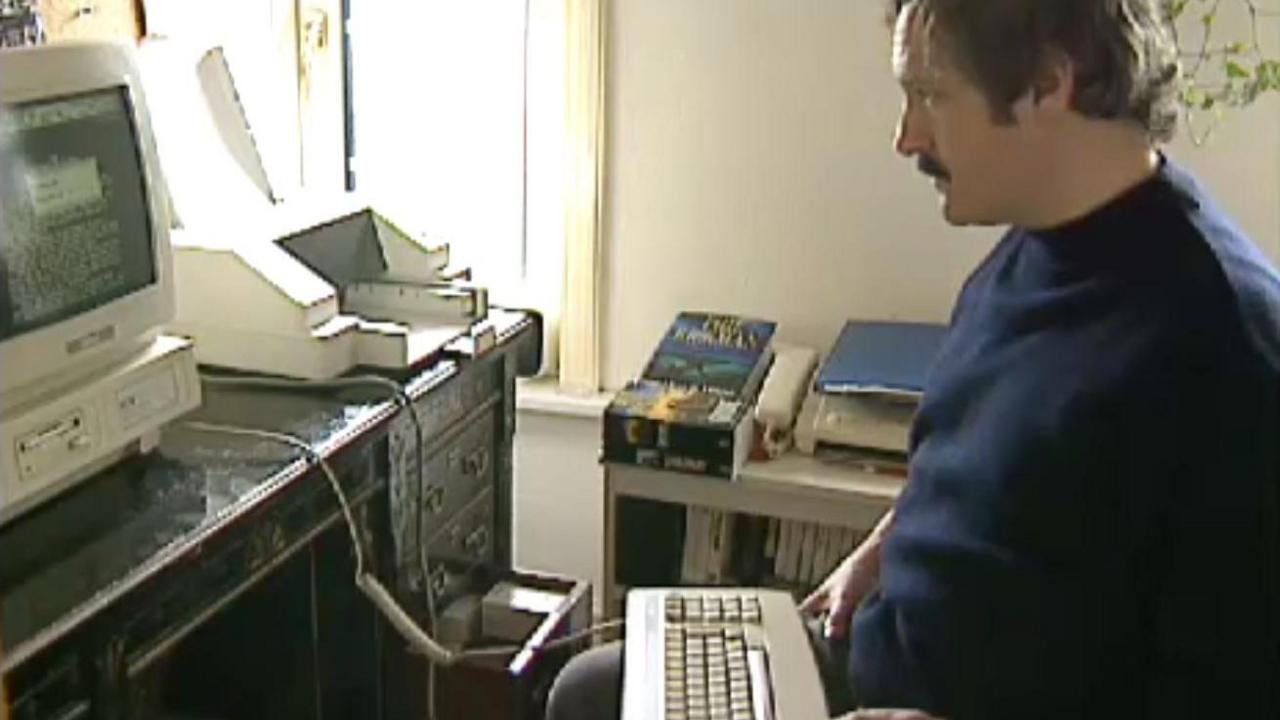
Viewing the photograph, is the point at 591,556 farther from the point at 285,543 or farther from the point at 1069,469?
the point at 1069,469

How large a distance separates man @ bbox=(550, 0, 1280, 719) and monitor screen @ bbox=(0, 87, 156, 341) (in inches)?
30.6

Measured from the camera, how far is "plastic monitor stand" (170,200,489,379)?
6.18ft

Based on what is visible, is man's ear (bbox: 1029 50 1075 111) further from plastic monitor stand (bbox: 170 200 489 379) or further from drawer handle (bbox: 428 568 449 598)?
drawer handle (bbox: 428 568 449 598)

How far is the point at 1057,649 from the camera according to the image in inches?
50.8

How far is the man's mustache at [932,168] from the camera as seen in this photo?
1.35 meters

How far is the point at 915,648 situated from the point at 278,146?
1.75 m

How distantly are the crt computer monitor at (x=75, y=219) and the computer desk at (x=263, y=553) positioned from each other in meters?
0.14

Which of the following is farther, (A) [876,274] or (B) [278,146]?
(B) [278,146]

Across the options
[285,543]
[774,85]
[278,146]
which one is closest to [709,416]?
[774,85]

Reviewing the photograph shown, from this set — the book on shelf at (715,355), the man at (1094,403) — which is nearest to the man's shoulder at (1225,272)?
the man at (1094,403)

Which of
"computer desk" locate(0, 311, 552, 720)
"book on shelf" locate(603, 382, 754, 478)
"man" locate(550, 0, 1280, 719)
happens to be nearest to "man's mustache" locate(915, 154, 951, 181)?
"man" locate(550, 0, 1280, 719)

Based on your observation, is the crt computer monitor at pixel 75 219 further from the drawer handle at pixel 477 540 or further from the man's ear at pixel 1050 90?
the man's ear at pixel 1050 90

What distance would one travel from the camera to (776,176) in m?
2.57

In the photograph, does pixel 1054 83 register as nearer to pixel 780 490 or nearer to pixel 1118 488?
pixel 1118 488
